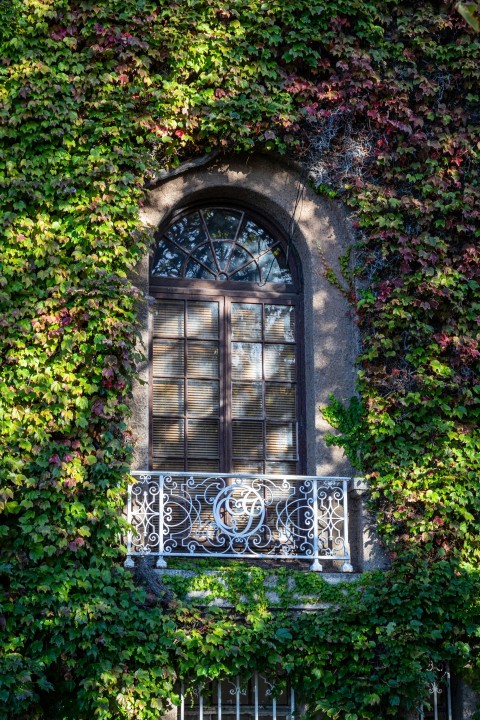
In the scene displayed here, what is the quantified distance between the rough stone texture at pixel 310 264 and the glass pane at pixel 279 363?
6.1 inches

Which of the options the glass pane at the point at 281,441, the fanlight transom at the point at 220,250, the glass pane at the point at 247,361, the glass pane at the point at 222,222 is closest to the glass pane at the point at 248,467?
the glass pane at the point at 281,441

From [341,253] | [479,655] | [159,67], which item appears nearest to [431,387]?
[341,253]

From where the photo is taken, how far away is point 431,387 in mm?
11133

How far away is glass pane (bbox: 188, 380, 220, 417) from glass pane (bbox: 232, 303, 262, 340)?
54 centimetres

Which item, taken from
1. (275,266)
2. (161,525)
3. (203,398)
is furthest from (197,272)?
(161,525)

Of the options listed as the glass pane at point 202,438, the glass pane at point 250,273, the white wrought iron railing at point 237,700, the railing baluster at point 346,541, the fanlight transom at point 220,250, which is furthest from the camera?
the glass pane at point 250,273

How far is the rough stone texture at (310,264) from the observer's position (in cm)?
1114

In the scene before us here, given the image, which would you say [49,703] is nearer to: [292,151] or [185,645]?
[185,645]

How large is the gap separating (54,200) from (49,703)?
169 inches

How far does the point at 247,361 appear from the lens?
1162cm

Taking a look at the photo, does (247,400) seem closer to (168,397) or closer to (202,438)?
(202,438)

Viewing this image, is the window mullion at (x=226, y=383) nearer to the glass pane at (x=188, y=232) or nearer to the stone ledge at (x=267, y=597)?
the glass pane at (x=188, y=232)

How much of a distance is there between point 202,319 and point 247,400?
0.87 meters

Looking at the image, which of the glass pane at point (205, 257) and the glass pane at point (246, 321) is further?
the glass pane at point (205, 257)
